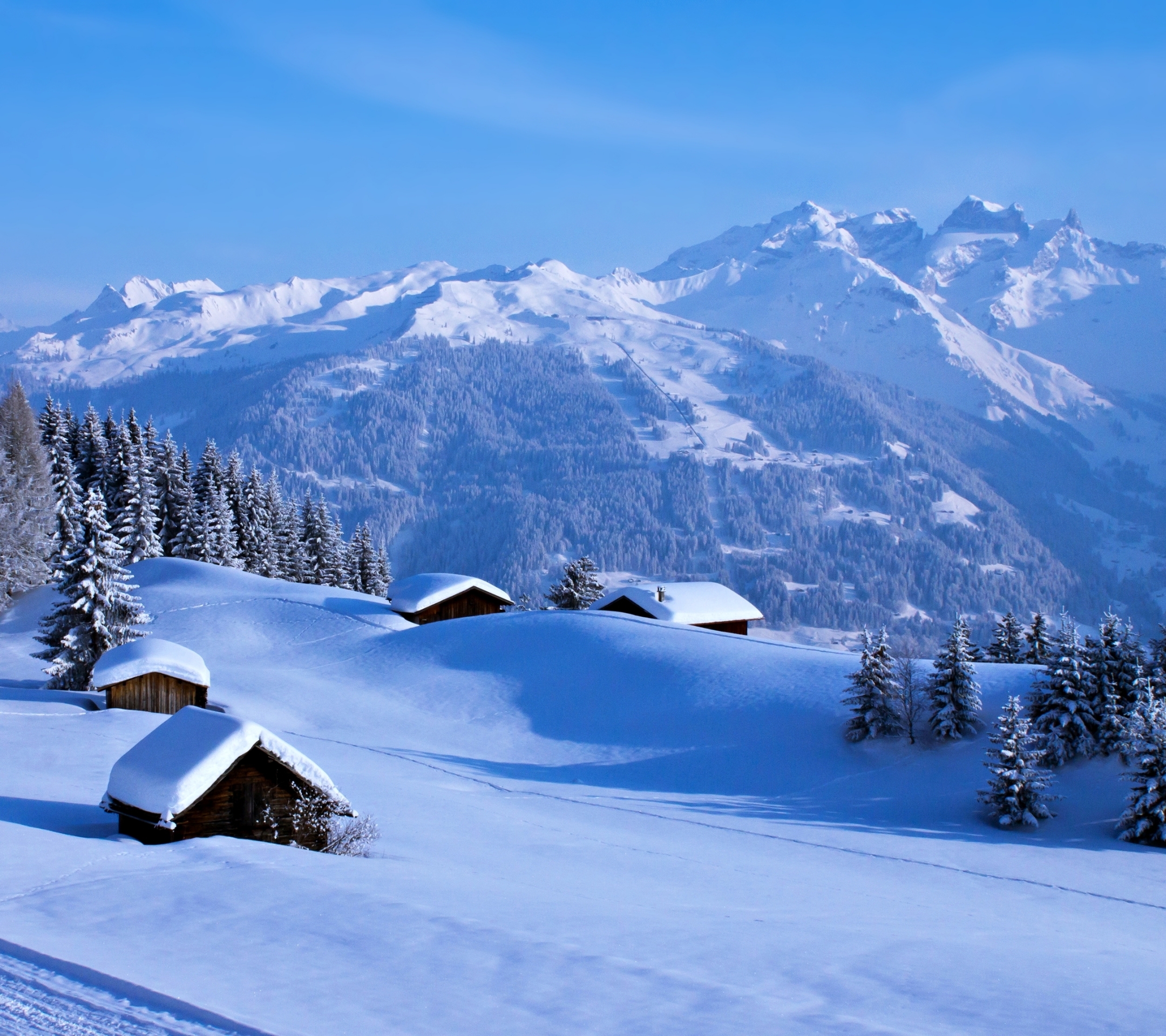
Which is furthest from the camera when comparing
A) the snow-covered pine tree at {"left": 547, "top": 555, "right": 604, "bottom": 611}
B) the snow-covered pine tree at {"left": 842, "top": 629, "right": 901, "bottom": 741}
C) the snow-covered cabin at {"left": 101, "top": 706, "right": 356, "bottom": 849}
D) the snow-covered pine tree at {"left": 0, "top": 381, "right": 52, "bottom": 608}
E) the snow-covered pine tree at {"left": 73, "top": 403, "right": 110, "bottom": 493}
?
the snow-covered pine tree at {"left": 73, "top": 403, "right": 110, "bottom": 493}

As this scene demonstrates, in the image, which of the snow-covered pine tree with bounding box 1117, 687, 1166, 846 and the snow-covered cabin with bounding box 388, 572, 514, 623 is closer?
→ the snow-covered pine tree with bounding box 1117, 687, 1166, 846

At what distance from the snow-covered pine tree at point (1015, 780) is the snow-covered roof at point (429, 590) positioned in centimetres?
3149

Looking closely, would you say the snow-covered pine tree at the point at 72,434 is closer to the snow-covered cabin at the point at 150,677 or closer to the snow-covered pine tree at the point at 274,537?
the snow-covered pine tree at the point at 274,537

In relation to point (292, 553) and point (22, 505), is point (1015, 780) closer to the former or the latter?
point (22, 505)

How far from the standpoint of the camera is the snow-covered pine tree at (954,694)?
32875 millimetres

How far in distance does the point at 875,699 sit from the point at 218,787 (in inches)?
947

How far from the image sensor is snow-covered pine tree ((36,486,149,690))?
35906 millimetres

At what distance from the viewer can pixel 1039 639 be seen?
145ft

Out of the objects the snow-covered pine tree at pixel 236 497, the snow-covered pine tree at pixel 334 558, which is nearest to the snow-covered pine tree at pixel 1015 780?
the snow-covered pine tree at pixel 334 558

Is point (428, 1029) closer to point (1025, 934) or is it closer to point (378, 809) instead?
point (1025, 934)

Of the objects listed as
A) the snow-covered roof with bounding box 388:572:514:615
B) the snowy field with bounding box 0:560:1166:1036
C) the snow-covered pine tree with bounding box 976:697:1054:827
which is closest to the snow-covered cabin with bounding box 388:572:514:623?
the snow-covered roof with bounding box 388:572:514:615

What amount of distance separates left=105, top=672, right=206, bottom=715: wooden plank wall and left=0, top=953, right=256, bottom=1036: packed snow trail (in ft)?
81.0

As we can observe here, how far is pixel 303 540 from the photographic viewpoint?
7288 centimetres

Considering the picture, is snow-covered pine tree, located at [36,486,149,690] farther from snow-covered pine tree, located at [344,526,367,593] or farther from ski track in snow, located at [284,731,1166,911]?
snow-covered pine tree, located at [344,526,367,593]
